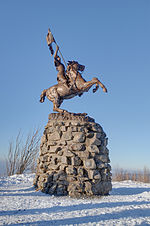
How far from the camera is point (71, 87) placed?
278 inches

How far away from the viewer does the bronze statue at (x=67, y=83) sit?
23.1 feet

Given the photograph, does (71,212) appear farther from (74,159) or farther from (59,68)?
(59,68)

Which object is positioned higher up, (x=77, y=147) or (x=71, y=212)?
(x=77, y=147)

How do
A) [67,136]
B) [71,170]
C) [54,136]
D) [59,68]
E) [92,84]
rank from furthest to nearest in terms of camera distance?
[59,68]
[92,84]
[54,136]
[67,136]
[71,170]

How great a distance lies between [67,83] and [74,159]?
2.52 metres

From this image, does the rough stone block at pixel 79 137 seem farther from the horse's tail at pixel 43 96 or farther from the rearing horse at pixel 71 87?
the horse's tail at pixel 43 96

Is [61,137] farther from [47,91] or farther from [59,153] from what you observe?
[47,91]

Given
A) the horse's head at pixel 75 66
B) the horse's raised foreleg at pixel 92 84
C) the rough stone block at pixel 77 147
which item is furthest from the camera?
the horse's head at pixel 75 66

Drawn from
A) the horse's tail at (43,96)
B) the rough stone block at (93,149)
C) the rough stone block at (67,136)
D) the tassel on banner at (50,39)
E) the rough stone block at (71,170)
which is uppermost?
the tassel on banner at (50,39)

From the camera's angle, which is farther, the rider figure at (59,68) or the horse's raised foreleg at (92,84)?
the rider figure at (59,68)

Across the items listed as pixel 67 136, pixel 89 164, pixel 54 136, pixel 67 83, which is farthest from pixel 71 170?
pixel 67 83

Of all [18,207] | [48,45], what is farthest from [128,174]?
[18,207]

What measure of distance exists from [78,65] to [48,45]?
1257mm

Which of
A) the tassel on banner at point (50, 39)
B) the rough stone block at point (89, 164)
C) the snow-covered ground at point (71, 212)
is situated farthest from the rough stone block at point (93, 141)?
the tassel on banner at point (50, 39)
